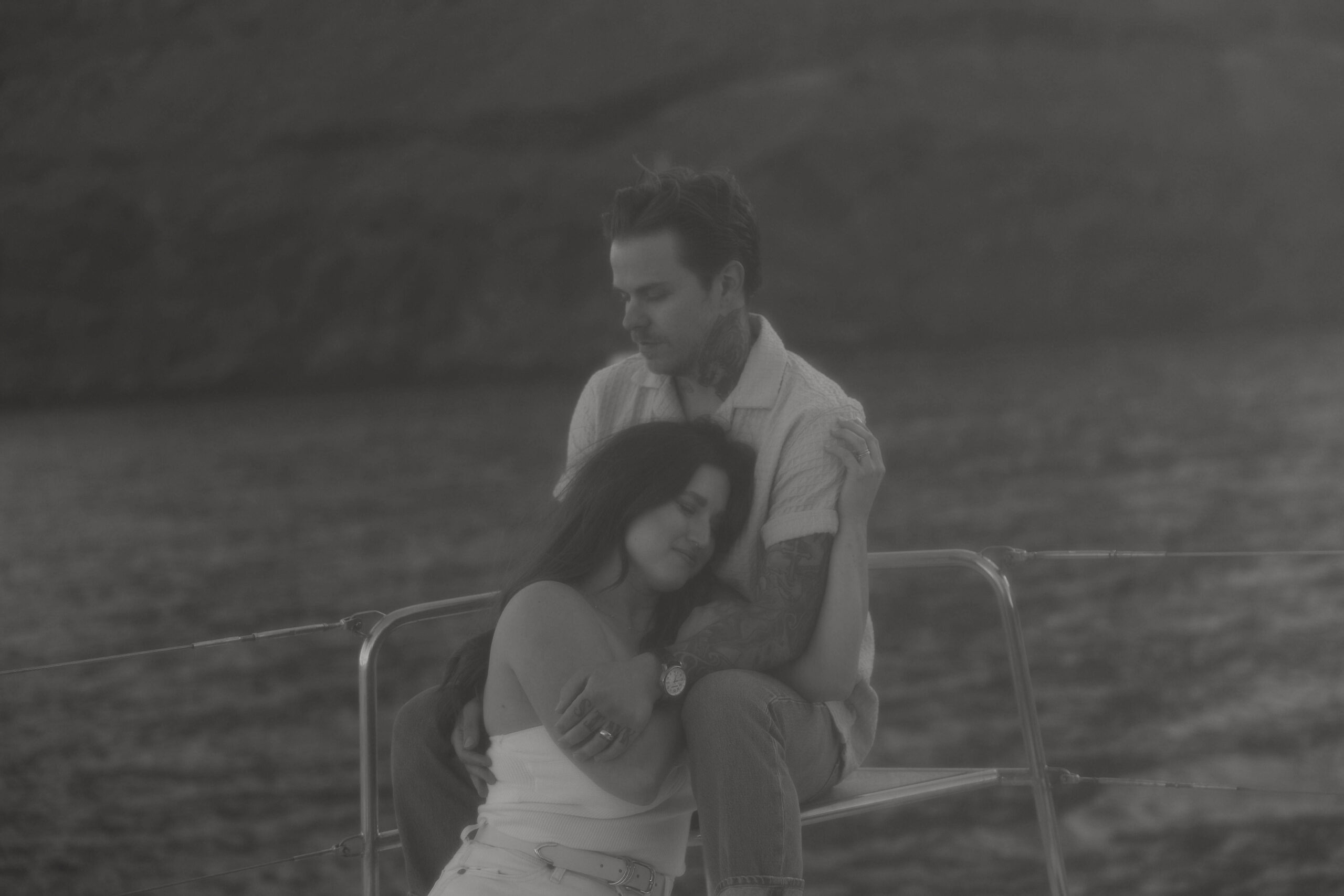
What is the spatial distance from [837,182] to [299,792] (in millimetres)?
105772

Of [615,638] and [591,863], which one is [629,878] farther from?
[615,638]

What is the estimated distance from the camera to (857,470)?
116 inches

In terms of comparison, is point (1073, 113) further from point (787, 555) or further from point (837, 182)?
point (787, 555)

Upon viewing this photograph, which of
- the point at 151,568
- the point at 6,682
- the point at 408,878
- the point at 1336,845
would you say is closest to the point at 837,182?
the point at 151,568

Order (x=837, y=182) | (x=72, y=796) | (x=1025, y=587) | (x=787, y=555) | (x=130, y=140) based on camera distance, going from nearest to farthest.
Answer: (x=787, y=555) < (x=72, y=796) < (x=1025, y=587) < (x=837, y=182) < (x=130, y=140)

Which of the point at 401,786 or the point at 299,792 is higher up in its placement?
the point at 401,786

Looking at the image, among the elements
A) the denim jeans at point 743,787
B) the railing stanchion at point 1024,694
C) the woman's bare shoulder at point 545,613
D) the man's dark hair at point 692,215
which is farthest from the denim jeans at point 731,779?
the man's dark hair at point 692,215

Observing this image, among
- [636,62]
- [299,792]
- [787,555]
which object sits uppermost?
[636,62]

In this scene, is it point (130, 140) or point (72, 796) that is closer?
point (72, 796)

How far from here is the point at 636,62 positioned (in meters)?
131

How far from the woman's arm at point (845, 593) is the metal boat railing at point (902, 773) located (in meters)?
0.16

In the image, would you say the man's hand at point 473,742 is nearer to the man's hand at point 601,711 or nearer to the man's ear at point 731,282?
the man's hand at point 601,711

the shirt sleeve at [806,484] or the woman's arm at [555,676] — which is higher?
the shirt sleeve at [806,484]

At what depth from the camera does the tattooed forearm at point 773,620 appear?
Answer: 2846mm
